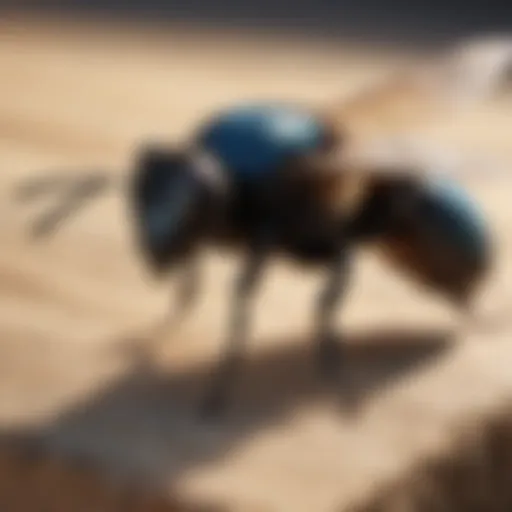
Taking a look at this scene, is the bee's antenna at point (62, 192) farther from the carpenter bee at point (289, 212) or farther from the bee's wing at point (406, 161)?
the bee's wing at point (406, 161)

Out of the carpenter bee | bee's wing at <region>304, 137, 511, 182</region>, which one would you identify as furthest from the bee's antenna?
bee's wing at <region>304, 137, 511, 182</region>

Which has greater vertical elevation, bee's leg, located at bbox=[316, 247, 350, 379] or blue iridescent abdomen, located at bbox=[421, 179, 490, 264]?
blue iridescent abdomen, located at bbox=[421, 179, 490, 264]

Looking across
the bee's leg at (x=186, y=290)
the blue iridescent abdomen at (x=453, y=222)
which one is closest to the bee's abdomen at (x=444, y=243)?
the blue iridescent abdomen at (x=453, y=222)

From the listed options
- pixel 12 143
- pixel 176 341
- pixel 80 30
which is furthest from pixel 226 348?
pixel 80 30

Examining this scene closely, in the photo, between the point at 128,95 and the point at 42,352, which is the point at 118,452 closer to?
the point at 42,352

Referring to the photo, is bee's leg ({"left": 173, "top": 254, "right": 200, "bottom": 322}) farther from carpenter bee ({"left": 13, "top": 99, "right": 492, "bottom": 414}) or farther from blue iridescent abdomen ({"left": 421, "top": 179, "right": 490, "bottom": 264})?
blue iridescent abdomen ({"left": 421, "top": 179, "right": 490, "bottom": 264})

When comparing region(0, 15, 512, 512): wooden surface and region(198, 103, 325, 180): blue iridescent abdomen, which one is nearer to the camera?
region(0, 15, 512, 512): wooden surface

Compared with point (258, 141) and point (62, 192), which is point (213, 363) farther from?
point (62, 192)
